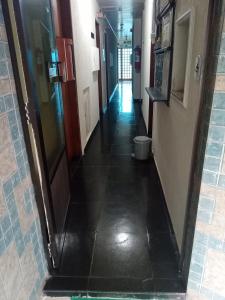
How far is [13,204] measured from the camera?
1.06 meters

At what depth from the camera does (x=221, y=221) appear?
3.67 ft

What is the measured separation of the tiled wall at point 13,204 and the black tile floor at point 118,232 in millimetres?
401

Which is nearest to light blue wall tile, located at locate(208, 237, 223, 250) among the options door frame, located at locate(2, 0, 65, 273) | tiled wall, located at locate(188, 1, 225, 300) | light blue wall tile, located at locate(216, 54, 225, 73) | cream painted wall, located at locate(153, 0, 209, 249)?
tiled wall, located at locate(188, 1, 225, 300)

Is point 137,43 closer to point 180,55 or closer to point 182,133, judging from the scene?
point 180,55

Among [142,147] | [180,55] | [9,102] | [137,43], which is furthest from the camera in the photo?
[137,43]

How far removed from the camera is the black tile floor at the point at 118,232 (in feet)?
4.79

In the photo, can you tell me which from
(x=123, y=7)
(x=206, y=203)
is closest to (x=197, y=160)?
(x=206, y=203)

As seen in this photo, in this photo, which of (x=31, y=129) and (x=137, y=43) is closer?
(x=31, y=129)

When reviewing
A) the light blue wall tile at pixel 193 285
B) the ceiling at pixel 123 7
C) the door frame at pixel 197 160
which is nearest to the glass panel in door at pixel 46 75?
the door frame at pixel 197 160

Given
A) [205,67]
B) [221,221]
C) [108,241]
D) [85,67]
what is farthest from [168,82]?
[85,67]

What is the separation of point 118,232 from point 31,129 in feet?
3.76

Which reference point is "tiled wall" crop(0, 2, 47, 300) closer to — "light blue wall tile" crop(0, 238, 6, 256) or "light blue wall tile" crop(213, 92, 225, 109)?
"light blue wall tile" crop(0, 238, 6, 256)

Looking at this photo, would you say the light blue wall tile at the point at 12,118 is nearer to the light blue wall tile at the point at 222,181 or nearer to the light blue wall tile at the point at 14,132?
the light blue wall tile at the point at 14,132

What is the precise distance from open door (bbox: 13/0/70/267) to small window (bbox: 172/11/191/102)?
937 millimetres
